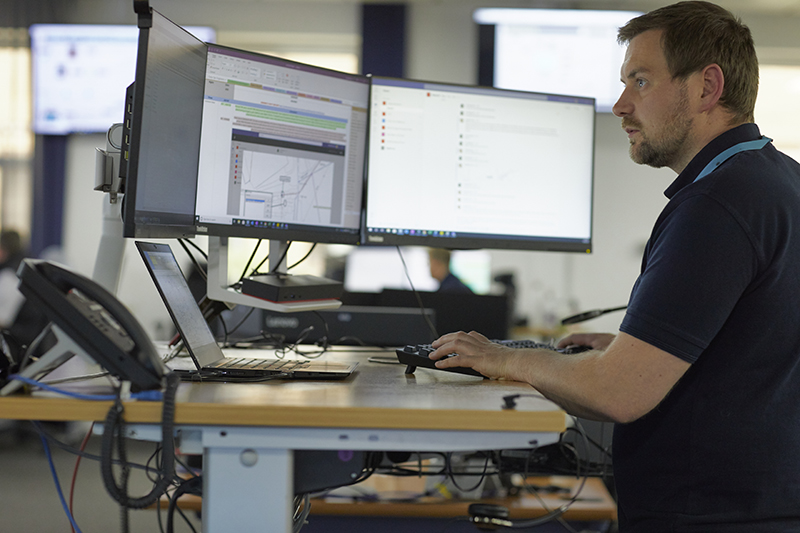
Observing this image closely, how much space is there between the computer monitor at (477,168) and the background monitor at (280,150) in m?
0.06

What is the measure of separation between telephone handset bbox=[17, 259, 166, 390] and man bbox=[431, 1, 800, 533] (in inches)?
18.6

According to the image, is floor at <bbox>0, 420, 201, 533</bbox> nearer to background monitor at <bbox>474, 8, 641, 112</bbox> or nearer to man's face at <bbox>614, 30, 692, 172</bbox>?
man's face at <bbox>614, 30, 692, 172</bbox>

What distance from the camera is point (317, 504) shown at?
69.9 inches

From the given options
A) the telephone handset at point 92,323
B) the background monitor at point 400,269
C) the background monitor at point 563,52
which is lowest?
the telephone handset at point 92,323

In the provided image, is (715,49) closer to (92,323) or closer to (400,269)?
(92,323)

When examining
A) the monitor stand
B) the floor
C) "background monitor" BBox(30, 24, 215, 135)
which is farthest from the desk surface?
"background monitor" BBox(30, 24, 215, 135)

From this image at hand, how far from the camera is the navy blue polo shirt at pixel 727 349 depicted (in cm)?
87

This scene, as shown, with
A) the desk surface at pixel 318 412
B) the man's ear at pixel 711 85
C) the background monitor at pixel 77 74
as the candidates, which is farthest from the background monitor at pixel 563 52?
the desk surface at pixel 318 412

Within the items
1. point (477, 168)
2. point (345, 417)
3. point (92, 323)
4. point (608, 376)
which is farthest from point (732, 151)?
point (92, 323)

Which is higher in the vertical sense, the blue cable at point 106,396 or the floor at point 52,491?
the blue cable at point 106,396

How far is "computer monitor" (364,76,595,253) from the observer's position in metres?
1.43

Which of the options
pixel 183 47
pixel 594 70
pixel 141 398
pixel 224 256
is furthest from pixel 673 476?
pixel 594 70

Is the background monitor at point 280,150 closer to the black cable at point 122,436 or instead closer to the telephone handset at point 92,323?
the telephone handset at point 92,323

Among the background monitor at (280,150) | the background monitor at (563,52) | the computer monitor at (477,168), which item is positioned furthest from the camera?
the background monitor at (563,52)
